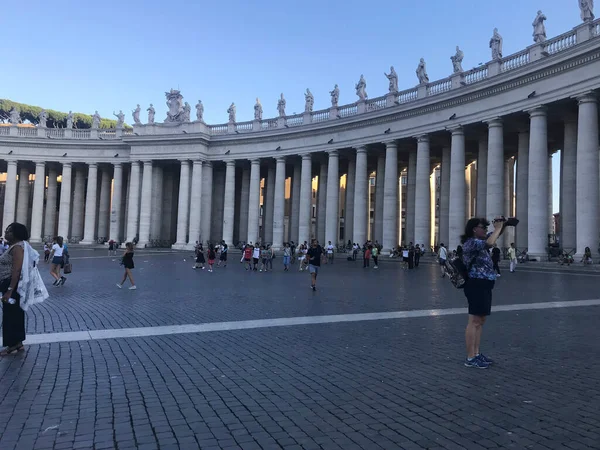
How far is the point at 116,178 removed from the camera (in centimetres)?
5391

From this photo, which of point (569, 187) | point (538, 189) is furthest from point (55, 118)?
point (569, 187)

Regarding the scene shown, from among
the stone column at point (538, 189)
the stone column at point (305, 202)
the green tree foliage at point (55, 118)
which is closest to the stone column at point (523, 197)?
the stone column at point (538, 189)

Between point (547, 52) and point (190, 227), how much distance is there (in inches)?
1444

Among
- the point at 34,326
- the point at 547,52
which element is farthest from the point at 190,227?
the point at 34,326

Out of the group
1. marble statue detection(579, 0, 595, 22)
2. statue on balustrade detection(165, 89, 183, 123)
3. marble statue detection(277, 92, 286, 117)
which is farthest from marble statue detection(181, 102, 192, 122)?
marble statue detection(579, 0, 595, 22)

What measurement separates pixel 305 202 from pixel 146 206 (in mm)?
18434

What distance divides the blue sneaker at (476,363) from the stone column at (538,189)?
25.2 metres

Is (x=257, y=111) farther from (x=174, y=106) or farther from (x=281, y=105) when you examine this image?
(x=174, y=106)

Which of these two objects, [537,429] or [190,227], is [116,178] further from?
[537,429]

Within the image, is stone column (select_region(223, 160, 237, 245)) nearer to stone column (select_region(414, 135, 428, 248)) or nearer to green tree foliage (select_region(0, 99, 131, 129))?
stone column (select_region(414, 135, 428, 248))

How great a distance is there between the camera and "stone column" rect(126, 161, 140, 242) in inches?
2012

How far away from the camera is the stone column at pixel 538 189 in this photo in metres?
28.7

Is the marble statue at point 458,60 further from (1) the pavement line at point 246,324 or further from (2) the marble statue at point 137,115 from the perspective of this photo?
(2) the marble statue at point 137,115

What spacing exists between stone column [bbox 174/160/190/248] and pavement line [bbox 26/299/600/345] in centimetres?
4094
